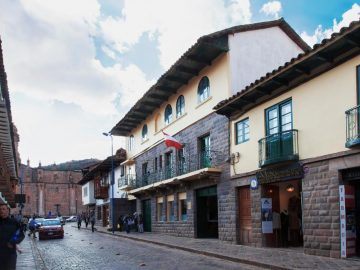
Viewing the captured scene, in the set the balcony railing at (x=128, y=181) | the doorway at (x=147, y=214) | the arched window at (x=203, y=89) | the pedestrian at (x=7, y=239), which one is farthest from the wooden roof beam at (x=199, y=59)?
the pedestrian at (x=7, y=239)

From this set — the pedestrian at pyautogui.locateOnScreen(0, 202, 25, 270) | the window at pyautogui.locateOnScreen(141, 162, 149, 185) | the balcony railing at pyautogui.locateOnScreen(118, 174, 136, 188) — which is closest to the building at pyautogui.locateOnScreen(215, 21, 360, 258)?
the pedestrian at pyautogui.locateOnScreen(0, 202, 25, 270)

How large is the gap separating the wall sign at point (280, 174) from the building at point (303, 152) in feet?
0.11

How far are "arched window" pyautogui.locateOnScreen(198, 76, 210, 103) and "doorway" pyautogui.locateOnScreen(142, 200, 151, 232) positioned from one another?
12066 mm

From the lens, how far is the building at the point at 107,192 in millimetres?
40562

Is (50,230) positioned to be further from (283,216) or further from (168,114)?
(283,216)

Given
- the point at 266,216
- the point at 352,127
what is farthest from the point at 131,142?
the point at 352,127

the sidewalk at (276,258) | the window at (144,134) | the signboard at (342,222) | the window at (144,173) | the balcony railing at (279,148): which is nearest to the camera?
the sidewalk at (276,258)

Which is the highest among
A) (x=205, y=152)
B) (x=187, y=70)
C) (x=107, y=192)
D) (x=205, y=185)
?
(x=187, y=70)

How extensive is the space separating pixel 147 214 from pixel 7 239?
2768cm

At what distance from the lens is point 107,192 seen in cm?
4747

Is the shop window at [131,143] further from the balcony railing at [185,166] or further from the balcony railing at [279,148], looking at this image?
the balcony railing at [279,148]

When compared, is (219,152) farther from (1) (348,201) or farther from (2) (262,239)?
(1) (348,201)

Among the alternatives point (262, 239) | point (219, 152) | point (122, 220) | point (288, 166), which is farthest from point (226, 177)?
point (122, 220)

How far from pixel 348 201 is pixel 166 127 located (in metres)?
17.1
